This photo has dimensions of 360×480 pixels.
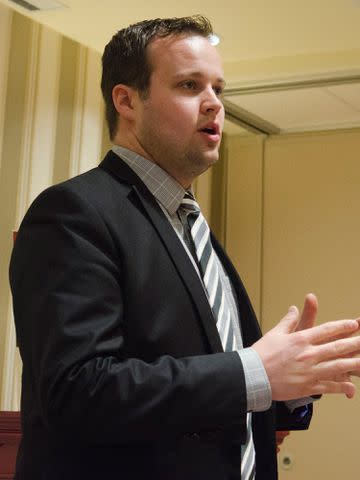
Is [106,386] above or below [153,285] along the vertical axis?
below

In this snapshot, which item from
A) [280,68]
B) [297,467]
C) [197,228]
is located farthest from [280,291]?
[197,228]

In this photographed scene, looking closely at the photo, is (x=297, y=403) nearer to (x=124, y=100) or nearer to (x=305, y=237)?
(x=124, y=100)

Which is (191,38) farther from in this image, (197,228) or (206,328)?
(206,328)

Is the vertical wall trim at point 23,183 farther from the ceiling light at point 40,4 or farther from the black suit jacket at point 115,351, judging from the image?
the black suit jacket at point 115,351

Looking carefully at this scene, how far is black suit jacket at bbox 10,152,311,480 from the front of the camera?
107 centimetres

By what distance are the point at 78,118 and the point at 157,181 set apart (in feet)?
10.1

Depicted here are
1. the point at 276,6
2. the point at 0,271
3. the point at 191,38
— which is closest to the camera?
the point at 191,38

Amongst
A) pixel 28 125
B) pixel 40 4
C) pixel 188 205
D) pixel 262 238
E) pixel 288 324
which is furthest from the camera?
pixel 262 238

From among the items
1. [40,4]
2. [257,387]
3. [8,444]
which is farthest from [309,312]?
[40,4]

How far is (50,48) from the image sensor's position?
427 centimetres

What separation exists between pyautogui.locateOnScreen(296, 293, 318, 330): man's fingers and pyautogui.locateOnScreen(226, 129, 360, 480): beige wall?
3996 mm

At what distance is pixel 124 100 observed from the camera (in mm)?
1464

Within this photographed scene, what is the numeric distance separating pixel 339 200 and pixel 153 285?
4412 millimetres

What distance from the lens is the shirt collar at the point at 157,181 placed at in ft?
4.45
